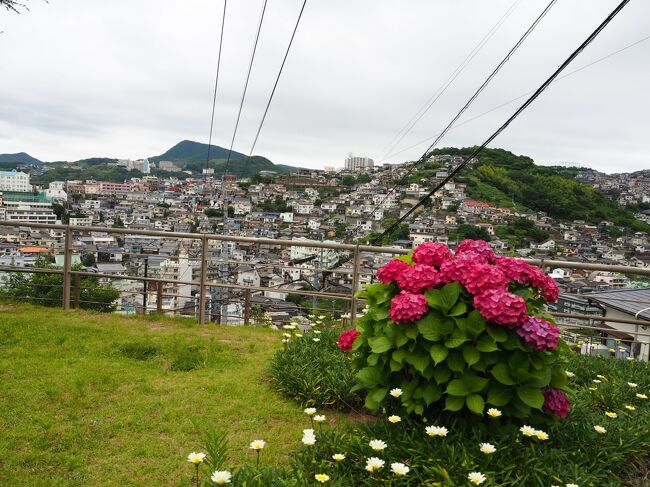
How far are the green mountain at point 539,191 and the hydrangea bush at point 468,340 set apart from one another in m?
7.87

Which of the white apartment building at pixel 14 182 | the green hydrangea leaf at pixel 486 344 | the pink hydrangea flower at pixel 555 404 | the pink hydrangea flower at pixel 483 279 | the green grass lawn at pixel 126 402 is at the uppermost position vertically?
the white apartment building at pixel 14 182

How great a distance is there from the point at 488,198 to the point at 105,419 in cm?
1234

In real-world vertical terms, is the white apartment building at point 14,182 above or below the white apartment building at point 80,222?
above

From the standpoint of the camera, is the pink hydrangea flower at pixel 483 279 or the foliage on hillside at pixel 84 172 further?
the foliage on hillside at pixel 84 172

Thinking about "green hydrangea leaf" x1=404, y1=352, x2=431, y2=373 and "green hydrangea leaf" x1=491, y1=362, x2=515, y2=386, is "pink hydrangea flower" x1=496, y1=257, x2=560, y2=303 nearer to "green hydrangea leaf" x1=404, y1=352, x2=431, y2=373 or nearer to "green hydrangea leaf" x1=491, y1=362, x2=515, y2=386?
"green hydrangea leaf" x1=491, y1=362, x2=515, y2=386

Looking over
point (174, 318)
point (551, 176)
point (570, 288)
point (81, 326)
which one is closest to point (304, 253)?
point (174, 318)

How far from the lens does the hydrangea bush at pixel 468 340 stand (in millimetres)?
2545

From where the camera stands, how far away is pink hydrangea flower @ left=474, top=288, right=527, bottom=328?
246cm

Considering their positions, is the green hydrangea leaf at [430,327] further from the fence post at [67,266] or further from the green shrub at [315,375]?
the fence post at [67,266]

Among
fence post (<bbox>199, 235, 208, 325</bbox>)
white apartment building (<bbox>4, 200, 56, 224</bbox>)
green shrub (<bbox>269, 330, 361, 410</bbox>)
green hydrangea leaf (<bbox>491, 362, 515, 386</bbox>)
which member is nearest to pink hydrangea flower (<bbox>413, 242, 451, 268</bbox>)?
green hydrangea leaf (<bbox>491, 362, 515, 386</bbox>)

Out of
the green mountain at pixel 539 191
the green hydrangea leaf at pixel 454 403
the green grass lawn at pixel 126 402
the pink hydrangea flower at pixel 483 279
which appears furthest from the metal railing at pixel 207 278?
the green mountain at pixel 539 191

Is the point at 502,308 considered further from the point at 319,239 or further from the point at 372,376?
the point at 319,239

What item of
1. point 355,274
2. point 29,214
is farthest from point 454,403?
point 29,214

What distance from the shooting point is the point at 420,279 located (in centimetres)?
277
